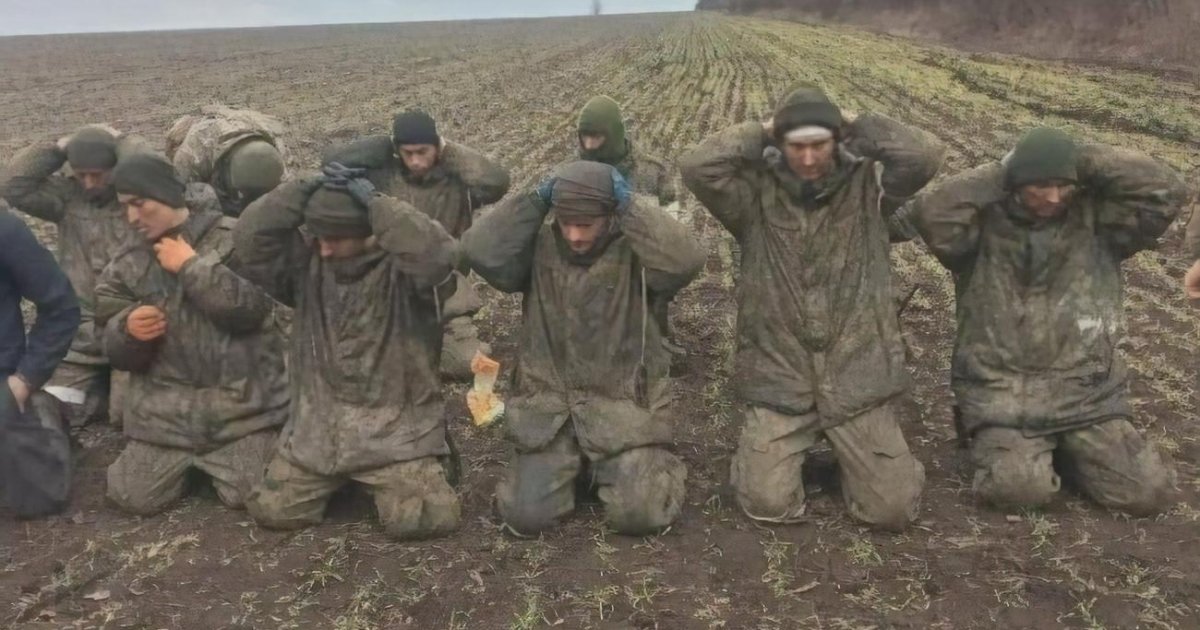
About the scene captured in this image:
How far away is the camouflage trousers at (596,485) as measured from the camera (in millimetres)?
4254

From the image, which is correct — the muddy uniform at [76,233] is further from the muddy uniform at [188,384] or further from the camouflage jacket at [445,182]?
the camouflage jacket at [445,182]

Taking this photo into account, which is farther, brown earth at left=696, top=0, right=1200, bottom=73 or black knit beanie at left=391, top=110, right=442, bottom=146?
brown earth at left=696, top=0, right=1200, bottom=73

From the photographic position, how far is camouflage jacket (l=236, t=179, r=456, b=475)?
14.0 ft

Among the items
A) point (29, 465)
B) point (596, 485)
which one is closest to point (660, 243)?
point (596, 485)

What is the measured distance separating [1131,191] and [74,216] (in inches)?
197

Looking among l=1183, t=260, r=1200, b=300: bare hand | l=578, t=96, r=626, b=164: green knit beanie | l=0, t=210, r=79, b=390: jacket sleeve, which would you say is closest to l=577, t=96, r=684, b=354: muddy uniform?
l=578, t=96, r=626, b=164: green knit beanie

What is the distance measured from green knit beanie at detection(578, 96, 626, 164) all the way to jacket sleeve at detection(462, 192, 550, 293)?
1.73 m

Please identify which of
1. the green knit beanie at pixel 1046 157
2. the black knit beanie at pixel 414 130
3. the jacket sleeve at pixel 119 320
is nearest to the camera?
the green knit beanie at pixel 1046 157

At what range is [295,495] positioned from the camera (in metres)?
4.34

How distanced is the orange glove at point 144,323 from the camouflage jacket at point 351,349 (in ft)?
1.62

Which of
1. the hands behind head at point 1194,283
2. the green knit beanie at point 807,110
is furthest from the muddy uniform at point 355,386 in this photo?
the hands behind head at point 1194,283

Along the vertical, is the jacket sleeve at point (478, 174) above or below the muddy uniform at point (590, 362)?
above

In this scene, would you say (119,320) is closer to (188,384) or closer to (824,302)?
(188,384)

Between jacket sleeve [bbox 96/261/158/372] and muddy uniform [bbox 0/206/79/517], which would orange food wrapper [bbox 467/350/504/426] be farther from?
muddy uniform [bbox 0/206/79/517]
